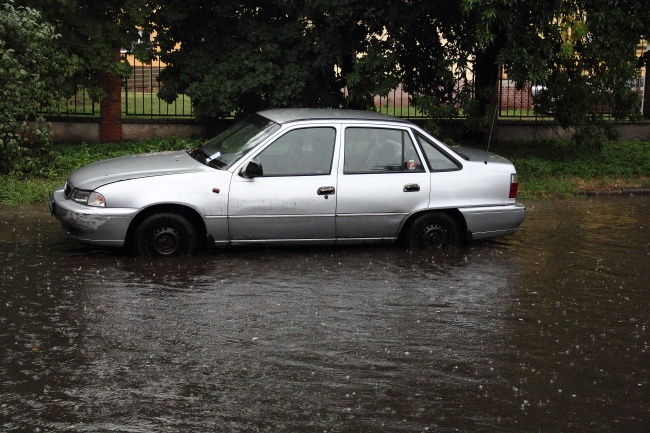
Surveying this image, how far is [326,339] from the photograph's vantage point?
7656 millimetres

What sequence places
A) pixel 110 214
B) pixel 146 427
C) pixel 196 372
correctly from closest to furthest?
pixel 146 427 < pixel 196 372 < pixel 110 214

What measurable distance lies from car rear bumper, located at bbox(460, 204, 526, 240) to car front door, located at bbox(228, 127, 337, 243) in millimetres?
1562

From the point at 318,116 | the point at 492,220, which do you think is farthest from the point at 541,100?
the point at 318,116

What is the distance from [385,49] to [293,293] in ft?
32.7

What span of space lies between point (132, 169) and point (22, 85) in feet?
19.1

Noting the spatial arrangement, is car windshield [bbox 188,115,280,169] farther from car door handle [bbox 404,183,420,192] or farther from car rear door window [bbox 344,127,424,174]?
car door handle [bbox 404,183,420,192]

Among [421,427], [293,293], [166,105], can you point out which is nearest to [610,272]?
[293,293]

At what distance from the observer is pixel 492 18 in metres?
15.8

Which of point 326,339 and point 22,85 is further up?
point 22,85

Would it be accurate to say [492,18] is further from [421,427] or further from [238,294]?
[421,427]

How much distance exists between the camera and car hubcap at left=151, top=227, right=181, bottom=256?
10.3 metres

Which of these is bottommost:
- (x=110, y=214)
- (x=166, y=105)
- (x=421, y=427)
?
(x=421, y=427)

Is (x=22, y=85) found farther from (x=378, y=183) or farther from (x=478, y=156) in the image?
(x=478, y=156)

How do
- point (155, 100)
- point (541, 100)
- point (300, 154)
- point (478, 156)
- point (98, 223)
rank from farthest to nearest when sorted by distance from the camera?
1. point (155, 100)
2. point (541, 100)
3. point (478, 156)
4. point (300, 154)
5. point (98, 223)
